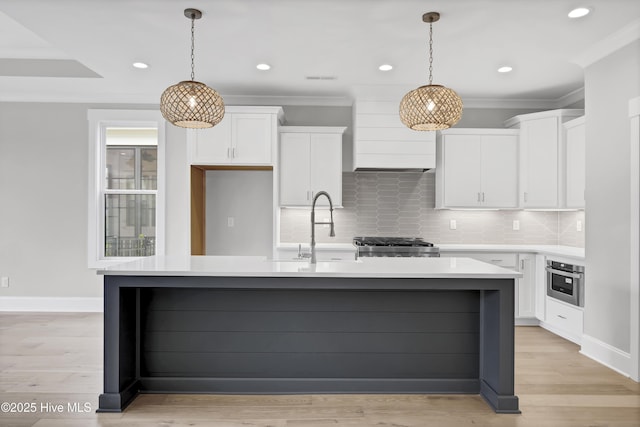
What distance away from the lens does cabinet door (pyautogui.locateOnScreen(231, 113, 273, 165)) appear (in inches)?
181

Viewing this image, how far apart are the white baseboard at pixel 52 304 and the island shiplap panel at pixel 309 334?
2767 mm

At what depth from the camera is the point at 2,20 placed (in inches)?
146

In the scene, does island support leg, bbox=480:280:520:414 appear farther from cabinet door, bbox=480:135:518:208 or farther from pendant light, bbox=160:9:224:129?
cabinet door, bbox=480:135:518:208

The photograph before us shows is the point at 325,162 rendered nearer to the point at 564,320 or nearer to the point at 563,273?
the point at 563,273

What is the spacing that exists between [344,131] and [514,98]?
2089mm

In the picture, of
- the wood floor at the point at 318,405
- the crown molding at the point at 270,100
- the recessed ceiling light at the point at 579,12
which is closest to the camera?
the wood floor at the point at 318,405

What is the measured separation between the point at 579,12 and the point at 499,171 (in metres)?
2.14

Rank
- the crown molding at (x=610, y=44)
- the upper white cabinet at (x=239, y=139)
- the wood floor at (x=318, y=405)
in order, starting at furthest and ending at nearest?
the upper white cabinet at (x=239, y=139) → the crown molding at (x=610, y=44) → the wood floor at (x=318, y=405)

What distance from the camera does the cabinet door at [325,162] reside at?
477cm

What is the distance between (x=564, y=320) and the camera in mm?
4008

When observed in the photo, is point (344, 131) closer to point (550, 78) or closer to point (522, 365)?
point (550, 78)

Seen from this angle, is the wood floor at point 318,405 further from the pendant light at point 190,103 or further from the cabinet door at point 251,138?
the cabinet door at point 251,138

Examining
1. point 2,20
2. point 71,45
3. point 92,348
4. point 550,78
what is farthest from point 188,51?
point 550,78

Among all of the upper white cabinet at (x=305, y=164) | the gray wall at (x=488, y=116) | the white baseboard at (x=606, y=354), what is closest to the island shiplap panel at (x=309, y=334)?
the white baseboard at (x=606, y=354)
